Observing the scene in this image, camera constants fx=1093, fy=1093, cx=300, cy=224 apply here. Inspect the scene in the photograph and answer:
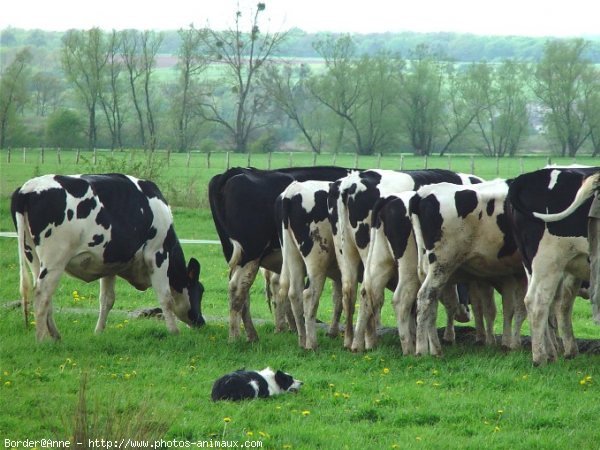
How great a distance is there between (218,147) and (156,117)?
6514 mm

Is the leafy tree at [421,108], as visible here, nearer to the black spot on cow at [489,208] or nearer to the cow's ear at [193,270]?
the cow's ear at [193,270]

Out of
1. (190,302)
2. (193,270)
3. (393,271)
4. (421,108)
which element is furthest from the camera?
(421,108)

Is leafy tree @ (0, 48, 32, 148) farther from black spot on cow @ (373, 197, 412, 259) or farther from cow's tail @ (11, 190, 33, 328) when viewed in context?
black spot on cow @ (373, 197, 412, 259)

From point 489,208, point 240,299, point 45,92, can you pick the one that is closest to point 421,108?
point 45,92

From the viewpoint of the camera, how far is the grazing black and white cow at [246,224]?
1642cm

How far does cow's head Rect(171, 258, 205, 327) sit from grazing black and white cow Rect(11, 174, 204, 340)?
16mm

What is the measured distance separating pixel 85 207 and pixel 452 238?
205 inches

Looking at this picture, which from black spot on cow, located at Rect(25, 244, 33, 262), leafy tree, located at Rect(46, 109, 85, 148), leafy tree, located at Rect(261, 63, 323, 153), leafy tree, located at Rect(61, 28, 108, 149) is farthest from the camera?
leafy tree, located at Rect(261, 63, 323, 153)

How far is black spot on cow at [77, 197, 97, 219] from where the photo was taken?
610 inches

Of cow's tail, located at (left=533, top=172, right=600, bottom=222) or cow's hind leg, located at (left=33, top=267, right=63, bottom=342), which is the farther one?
cow's hind leg, located at (left=33, top=267, right=63, bottom=342)

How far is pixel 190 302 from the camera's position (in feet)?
57.5

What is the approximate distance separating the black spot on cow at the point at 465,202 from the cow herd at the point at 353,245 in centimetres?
1

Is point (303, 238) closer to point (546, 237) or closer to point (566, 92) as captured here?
point (546, 237)

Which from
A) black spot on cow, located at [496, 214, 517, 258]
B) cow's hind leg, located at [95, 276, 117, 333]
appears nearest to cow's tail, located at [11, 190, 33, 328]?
cow's hind leg, located at [95, 276, 117, 333]
